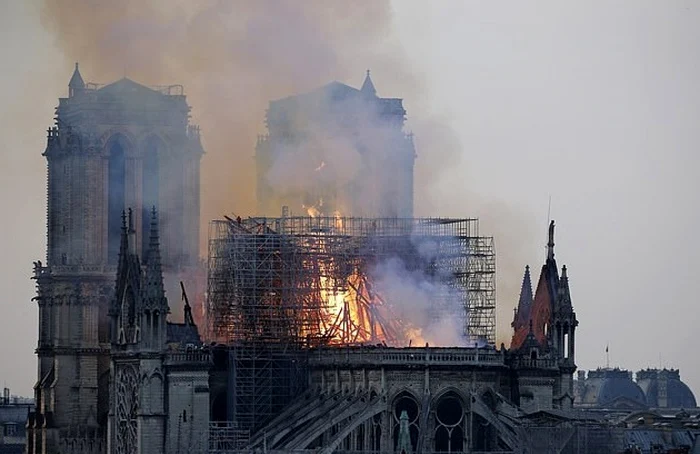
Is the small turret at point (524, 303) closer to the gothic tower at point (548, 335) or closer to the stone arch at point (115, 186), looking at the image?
the gothic tower at point (548, 335)

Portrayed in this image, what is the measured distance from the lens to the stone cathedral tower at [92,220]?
158m

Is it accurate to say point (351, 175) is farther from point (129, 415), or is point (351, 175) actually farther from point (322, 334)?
point (129, 415)

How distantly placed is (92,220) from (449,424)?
120 feet

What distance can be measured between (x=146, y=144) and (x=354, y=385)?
1273 inches

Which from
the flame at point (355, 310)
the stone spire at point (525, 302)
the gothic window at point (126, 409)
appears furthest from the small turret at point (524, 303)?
the gothic window at point (126, 409)

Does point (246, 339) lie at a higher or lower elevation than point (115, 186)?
lower

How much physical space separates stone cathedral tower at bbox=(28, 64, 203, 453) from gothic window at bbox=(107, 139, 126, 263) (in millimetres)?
67

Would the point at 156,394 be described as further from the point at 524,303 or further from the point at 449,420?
the point at 524,303

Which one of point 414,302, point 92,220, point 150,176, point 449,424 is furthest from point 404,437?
point 150,176

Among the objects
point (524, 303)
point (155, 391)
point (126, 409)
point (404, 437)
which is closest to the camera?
point (404, 437)

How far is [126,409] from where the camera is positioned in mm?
139375

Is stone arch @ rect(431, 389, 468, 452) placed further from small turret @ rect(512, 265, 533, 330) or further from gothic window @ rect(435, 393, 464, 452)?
small turret @ rect(512, 265, 533, 330)

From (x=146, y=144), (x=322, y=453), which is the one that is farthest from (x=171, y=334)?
(x=146, y=144)

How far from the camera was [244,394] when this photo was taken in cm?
14038
